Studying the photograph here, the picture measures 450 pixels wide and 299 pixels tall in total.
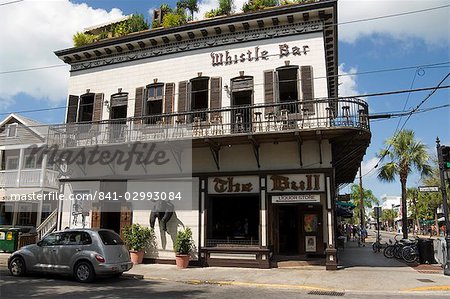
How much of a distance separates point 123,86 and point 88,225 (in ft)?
22.1

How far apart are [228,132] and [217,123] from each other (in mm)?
625

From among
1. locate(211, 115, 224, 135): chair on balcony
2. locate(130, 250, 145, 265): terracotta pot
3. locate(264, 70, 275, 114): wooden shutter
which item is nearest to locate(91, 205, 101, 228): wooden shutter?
locate(130, 250, 145, 265): terracotta pot

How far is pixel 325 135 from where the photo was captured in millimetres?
13914

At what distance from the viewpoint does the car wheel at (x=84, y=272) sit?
1112 cm

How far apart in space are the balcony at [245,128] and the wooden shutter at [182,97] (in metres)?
0.32

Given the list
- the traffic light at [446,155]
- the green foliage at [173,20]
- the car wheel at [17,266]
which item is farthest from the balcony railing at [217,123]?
the car wheel at [17,266]

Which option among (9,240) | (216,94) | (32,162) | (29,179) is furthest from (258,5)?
(32,162)

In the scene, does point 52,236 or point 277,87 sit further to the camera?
point 277,87

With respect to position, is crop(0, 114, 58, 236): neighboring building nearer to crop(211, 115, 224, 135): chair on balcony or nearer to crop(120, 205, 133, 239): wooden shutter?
crop(120, 205, 133, 239): wooden shutter

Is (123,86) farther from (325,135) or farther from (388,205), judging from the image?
(388,205)

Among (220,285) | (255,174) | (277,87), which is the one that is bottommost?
(220,285)

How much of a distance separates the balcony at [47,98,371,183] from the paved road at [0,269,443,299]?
5.55m

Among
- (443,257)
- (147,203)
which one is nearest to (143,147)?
(147,203)

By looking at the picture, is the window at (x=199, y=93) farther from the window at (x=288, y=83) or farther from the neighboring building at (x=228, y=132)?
the window at (x=288, y=83)
